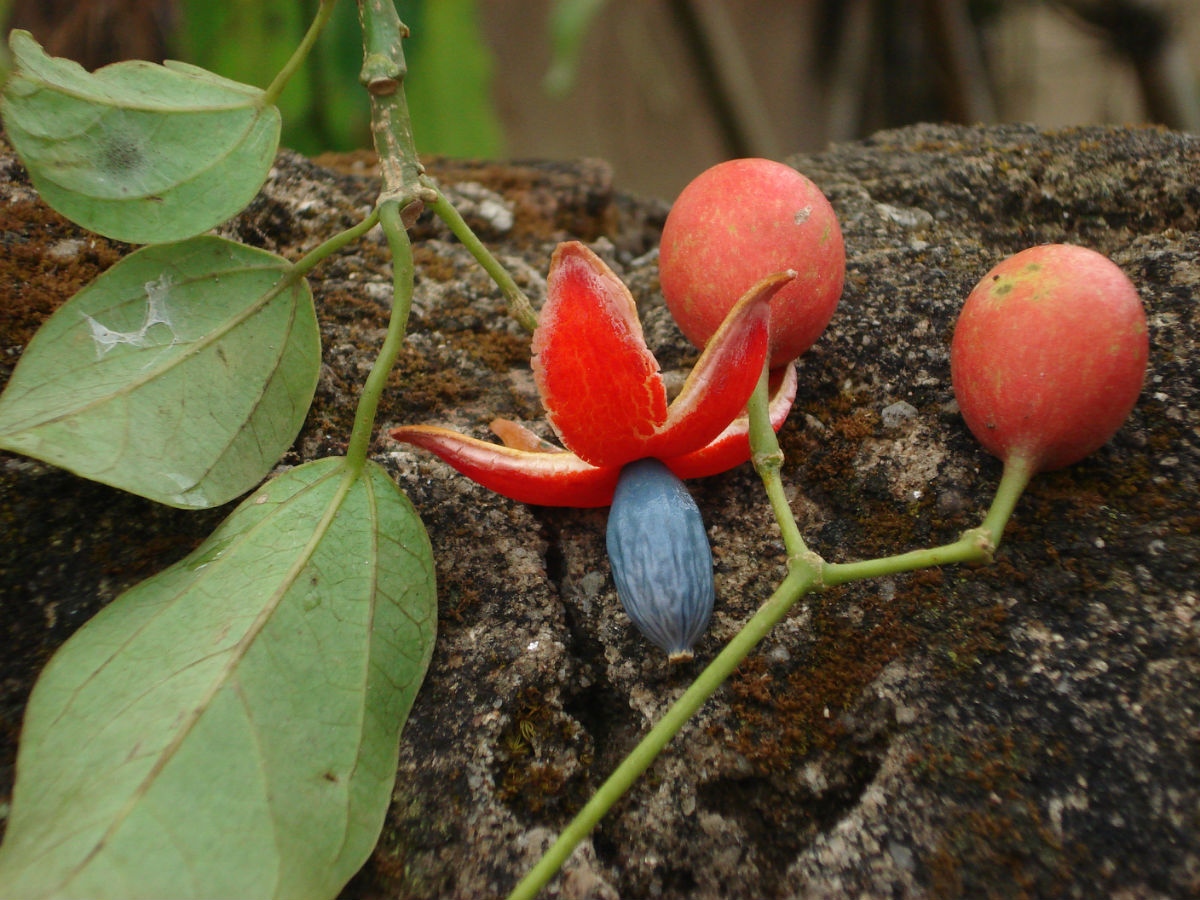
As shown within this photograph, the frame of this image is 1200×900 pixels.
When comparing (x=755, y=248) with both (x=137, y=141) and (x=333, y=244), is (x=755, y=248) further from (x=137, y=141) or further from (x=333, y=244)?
(x=137, y=141)

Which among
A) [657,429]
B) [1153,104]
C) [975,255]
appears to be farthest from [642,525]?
[1153,104]

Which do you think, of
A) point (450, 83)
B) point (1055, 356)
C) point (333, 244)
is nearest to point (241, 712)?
point (333, 244)

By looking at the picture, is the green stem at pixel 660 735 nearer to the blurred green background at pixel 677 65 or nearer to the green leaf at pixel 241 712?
the green leaf at pixel 241 712

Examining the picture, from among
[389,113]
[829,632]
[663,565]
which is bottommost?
[829,632]

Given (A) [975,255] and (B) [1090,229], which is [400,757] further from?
(B) [1090,229]

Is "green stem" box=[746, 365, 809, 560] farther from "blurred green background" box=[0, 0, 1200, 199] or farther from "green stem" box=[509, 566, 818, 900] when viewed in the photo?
"blurred green background" box=[0, 0, 1200, 199]
